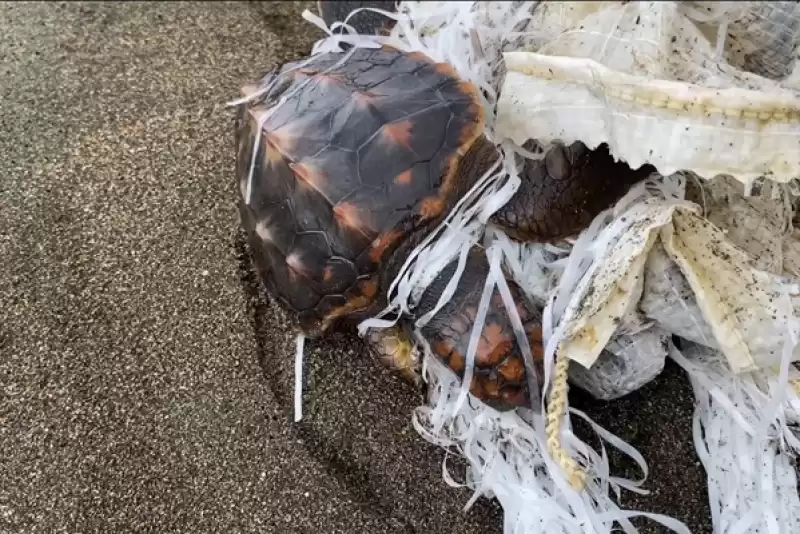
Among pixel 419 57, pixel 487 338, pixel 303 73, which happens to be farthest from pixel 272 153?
pixel 487 338

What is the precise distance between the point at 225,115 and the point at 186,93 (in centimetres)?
9

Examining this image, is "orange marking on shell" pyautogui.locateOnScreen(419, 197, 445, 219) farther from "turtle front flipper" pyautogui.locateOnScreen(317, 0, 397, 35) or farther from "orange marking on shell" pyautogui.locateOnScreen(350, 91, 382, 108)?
"turtle front flipper" pyautogui.locateOnScreen(317, 0, 397, 35)

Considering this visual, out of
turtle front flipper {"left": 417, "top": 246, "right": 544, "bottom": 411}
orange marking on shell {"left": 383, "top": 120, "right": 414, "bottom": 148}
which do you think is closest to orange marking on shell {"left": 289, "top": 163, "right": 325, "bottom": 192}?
orange marking on shell {"left": 383, "top": 120, "right": 414, "bottom": 148}

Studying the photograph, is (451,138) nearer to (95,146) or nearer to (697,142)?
(697,142)

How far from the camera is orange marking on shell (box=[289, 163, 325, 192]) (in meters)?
1.11

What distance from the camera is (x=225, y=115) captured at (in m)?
1.46

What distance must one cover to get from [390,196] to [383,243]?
0.22ft

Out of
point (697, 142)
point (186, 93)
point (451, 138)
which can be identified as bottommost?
point (186, 93)

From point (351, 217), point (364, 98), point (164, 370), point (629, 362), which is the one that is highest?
point (364, 98)

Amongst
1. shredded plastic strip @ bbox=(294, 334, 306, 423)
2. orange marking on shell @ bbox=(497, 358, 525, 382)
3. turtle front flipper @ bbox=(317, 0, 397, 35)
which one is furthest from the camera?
turtle front flipper @ bbox=(317, 0, 397, 35)

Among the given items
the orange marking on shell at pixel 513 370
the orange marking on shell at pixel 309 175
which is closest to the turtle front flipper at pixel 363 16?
the orange marking on shell at pixel 309 175

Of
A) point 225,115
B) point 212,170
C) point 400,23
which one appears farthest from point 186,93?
point 400,23

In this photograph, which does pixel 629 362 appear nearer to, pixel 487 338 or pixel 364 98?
pixel 487 338

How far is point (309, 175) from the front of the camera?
3.66ft
